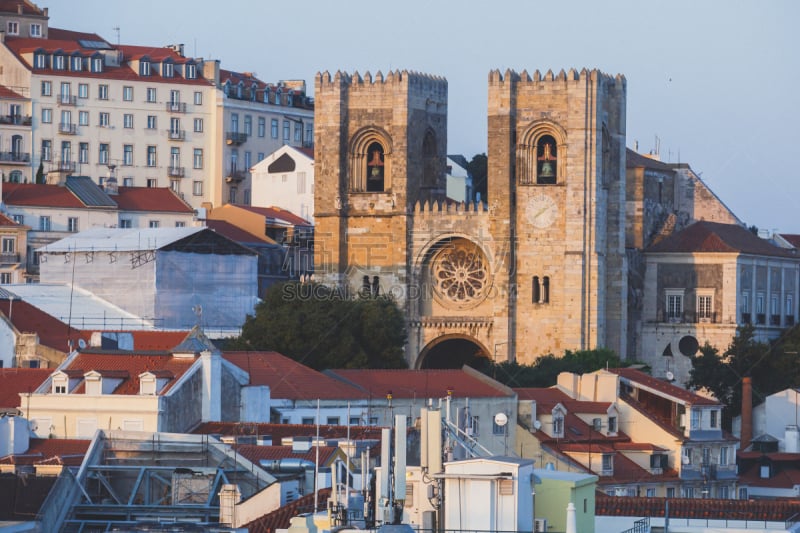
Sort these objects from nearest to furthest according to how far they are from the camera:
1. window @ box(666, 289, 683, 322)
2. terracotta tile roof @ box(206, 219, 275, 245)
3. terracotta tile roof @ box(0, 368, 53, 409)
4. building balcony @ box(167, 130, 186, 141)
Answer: terracotta tile roof @ box(0, 368, 53, 409)
window @ box(666, 289, 683, 322)
terracotta tile roof @ box(206, 219, 275, 245)
building balcony @ box(167, 130, 186, 141)

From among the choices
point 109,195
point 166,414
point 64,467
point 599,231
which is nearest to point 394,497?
point 64,467

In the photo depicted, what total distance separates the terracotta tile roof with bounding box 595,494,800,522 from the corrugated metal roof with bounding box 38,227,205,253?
185ft

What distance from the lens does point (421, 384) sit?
6912 centimetres

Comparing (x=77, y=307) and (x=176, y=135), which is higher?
(x=176, y=135)

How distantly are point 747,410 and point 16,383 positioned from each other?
3264 centimetres

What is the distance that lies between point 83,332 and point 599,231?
24061mm

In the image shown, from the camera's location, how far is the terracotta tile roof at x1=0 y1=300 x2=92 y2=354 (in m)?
77.1

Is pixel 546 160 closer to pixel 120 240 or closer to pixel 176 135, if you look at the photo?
pixel 120 240

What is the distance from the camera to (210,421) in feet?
178

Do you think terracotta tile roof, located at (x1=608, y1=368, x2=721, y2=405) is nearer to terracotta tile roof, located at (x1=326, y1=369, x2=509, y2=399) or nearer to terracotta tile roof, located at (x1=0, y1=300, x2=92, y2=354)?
terracotta tile roof, located at (x1=326, y1=369, x2=509, y2=399)

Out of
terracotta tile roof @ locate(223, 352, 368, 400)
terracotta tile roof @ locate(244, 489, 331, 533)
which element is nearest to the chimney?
terracotta tile roof @ locate(223, 352, 368, 400)

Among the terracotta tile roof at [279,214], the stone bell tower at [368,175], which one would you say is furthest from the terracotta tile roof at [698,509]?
the terracotta tile roof at [279,214]

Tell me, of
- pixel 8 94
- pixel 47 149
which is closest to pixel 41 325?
pixel 8 94

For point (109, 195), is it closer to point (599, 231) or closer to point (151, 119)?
point (151, 119)
